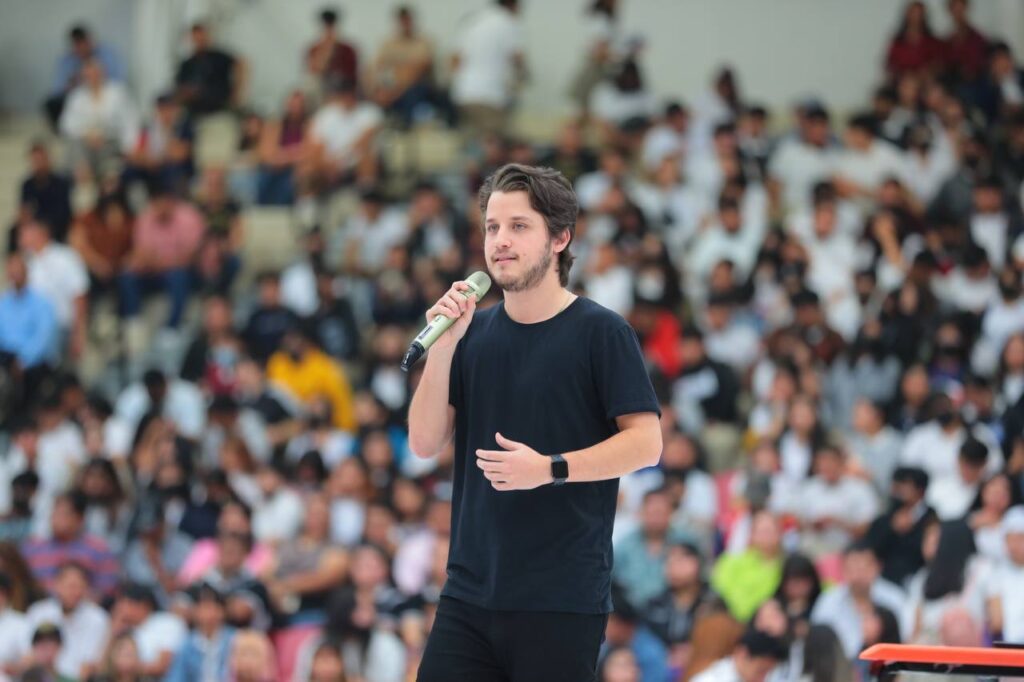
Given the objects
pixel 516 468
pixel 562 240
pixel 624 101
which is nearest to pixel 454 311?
pixel 562 240

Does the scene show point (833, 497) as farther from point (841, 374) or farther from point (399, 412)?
point (399, 412)

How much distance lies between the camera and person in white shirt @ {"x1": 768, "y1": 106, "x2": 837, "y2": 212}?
1315cm

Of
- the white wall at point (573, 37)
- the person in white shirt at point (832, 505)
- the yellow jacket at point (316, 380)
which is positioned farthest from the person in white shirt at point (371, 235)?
the person in white shirt at point (832, 505)

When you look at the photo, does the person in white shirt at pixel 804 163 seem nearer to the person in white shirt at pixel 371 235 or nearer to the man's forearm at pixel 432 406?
the person in white shirt at pixel 371 235

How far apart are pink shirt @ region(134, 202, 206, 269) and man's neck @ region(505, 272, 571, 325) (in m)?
8.63

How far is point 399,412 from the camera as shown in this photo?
35.4 feet

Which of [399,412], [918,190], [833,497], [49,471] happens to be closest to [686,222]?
[918,190]

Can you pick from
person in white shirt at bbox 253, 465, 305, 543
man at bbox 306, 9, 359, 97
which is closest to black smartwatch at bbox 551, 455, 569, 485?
person in white shirt at bbox 253, 465, 305, 543

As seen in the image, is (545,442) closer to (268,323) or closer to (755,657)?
(755,657)

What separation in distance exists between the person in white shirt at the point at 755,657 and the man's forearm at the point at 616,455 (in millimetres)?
3678

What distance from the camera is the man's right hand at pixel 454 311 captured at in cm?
396

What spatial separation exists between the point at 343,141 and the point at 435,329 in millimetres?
9955

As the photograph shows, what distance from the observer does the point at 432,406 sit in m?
4.10

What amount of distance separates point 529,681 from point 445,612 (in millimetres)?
278
